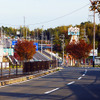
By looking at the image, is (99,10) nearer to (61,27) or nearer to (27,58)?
(27,58)

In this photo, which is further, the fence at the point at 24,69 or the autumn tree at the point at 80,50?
the autumn tree at the point at 80,50

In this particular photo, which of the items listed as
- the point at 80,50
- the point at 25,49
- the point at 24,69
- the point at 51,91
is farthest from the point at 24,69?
the point at 80,50

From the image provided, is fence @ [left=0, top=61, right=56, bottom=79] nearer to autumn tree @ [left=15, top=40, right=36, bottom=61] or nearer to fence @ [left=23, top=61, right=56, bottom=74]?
fence @ [left=23, top=61, right=56, bottom=74]

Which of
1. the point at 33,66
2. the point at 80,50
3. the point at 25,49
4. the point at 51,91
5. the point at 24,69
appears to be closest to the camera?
the point at 51,91

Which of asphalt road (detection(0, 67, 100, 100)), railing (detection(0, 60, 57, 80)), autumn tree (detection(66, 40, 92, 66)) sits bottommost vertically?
asphalt road (detection(0, 67, 100, 100))

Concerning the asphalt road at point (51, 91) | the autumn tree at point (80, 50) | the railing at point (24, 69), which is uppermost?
the autumn tree at point (80, 50)

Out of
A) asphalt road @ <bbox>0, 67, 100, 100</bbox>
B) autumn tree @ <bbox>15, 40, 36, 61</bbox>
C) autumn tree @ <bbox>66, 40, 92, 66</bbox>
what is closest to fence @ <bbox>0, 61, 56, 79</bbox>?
asphalt road @ <bbox>0, 67, 100, 100</bbox>

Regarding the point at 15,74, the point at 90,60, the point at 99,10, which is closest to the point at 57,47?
the point at 90,60

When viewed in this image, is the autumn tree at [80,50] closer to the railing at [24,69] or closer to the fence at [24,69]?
the railing at [24,69]

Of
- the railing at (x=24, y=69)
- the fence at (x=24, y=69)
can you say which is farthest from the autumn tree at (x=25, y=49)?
the fence at (x=24, y=69)

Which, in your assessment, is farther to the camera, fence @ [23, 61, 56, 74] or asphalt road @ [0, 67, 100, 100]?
fence @ [23, 61, 56, 74]

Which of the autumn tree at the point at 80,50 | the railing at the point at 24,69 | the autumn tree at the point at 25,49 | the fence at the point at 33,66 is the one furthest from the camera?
the autumn tree at the point at 80,50

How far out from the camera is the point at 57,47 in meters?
135

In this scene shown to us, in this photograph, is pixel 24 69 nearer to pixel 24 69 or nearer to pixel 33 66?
pixel 24 69
